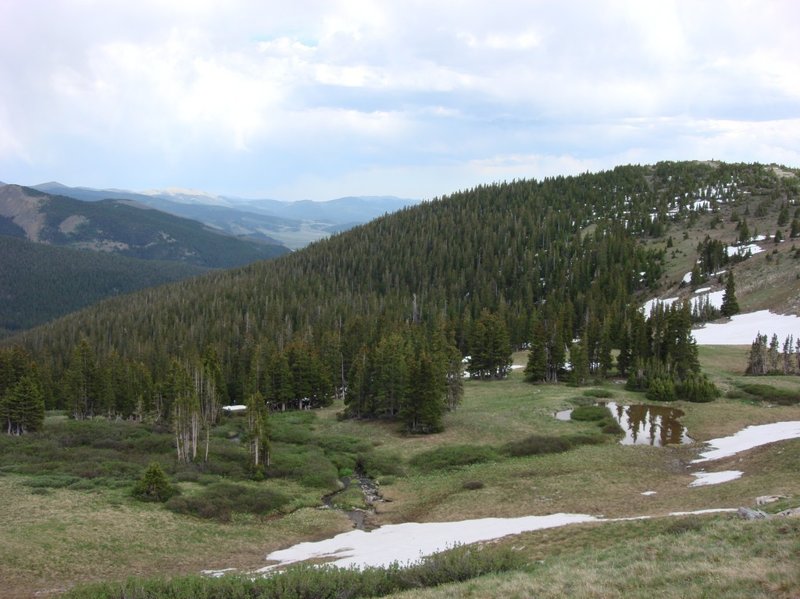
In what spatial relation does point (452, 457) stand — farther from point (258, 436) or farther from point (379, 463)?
point (258, 436)

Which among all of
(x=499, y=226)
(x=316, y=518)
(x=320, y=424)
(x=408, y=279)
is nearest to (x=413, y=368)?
(x=320, y=424)

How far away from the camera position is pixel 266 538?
34.4 metres

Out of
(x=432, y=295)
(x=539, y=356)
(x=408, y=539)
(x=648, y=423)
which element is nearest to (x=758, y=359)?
(x=539, y=356)

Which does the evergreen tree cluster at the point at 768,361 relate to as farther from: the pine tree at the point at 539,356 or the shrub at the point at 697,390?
the pine tree at the point at 539,356

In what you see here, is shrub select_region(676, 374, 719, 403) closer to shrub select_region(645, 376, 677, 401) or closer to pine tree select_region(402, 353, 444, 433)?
shrub select_region(645, 376, 677, 401)

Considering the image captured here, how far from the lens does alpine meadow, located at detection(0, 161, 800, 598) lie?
68.9ft

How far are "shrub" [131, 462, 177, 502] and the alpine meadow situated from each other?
13 centimetres

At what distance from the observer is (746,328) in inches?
3922

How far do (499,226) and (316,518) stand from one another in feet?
545

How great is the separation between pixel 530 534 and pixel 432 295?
441 feet

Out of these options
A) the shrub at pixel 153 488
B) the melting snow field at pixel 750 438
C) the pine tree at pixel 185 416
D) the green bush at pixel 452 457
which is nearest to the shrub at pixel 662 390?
the melting snow field at pixel 750 438

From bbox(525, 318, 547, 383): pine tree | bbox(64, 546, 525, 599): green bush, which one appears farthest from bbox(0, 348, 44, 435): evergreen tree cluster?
bbox(525, 318, 547, 383): pine tree

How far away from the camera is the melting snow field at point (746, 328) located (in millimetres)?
93875

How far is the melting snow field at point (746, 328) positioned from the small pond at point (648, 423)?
43.8m
